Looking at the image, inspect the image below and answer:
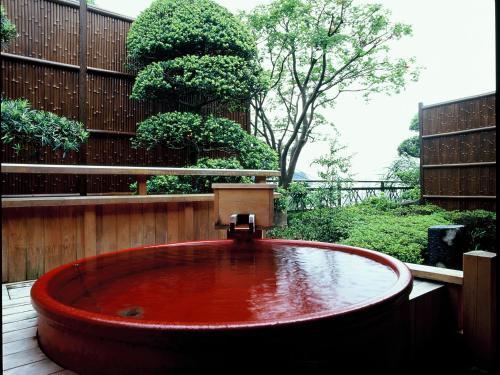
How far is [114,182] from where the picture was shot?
5.88 metres

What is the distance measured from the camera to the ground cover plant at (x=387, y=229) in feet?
16.1

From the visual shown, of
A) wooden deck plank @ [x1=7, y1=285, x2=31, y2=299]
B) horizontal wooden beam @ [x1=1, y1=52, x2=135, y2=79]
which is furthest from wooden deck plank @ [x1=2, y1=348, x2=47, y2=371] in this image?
horizontal wooden beam @ [x1=1, y1=52, x2=135, y2=79]

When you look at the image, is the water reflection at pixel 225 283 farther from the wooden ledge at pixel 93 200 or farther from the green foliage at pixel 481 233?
the green foliage at pixel 481 233

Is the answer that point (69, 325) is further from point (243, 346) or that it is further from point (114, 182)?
point (114, 182)

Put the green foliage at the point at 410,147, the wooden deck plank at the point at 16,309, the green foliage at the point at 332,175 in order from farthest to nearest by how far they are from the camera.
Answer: the green foliage at the point at 410,147 → the green foliage at the point at 332,175 → the wooden deck plank at the point at 16,309

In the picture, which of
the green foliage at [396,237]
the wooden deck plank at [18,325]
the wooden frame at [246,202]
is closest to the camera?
the wooden deck plank at [18,325]

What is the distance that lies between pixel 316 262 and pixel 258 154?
3.29m

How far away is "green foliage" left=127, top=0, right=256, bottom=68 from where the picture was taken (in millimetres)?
5605

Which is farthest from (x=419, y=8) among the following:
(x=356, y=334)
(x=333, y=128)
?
(x=356, y=334)

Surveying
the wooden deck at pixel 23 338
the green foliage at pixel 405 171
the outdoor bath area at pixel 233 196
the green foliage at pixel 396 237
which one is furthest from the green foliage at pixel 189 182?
the green foliage at pixel 405 171

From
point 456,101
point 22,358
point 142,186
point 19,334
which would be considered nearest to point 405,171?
point 456,101

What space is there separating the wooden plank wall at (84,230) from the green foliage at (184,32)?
295cm

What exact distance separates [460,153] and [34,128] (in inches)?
326

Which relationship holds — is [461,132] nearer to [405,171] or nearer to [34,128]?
[405,171]
